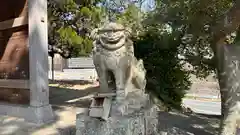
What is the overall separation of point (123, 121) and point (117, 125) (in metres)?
0.08

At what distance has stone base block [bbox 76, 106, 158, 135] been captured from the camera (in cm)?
265

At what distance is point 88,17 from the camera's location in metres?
7.94

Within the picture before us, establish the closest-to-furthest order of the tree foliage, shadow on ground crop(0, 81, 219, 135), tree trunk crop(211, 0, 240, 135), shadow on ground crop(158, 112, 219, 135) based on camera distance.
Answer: tree trunk crop(211, 0, 240, 135) → shadow on ground crop(0, 81, 219, 135) → shadow on ground crop(158, 112, 219, 135) → the tree foliage

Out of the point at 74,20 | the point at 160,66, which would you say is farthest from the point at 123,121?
the point at 74,20

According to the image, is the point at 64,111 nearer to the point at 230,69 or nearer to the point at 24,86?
the point at 24,86

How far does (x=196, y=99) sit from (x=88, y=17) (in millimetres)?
9094

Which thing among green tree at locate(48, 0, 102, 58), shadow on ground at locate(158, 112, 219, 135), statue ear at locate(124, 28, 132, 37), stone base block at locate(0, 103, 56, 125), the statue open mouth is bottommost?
shadow on ground at locate(158, 112, 219, 135)

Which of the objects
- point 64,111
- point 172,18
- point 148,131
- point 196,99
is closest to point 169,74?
point 172,18

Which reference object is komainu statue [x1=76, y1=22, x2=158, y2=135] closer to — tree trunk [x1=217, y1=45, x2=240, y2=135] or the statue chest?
the statue chest

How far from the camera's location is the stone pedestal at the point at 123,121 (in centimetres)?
266

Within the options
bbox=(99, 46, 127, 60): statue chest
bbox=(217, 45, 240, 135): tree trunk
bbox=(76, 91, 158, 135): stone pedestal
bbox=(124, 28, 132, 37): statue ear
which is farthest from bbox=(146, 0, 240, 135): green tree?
bbox=(99, 46, 127, 60): statue chest

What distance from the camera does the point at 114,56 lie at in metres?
2.72

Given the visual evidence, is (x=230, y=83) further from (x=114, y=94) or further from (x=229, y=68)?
(x=114, y=94)

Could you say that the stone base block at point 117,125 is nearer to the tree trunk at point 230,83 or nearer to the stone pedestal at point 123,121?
the stone pedestal at point 123,121
